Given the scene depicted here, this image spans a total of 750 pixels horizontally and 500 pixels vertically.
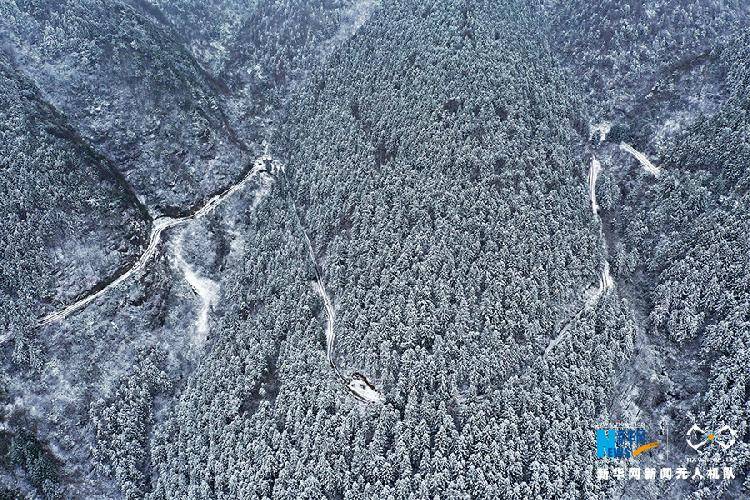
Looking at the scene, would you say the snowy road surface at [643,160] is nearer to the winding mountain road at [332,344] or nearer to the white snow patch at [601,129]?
the white snow patch at [601,129]

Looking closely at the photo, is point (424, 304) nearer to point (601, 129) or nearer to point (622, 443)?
point (622, 443)

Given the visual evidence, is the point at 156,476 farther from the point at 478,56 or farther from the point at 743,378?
the point at 478,56

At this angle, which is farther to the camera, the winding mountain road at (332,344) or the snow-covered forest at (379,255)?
the winding mountain road at (332,344)

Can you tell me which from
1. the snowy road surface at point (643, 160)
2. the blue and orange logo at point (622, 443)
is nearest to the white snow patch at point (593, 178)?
the snowy road surface at point (643, 160)

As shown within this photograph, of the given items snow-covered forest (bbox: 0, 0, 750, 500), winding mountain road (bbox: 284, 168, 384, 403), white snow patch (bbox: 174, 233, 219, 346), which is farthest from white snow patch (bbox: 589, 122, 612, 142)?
white snow patch (bbox: 174, 233, 219, 346)

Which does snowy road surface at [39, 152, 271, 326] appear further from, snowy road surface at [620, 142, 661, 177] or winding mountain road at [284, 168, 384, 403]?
snowy road surface at [620, 142, 661, 177]

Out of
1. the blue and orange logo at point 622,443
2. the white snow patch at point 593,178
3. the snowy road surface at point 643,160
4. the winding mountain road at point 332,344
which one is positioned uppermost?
the snowy road surface at point 643,160

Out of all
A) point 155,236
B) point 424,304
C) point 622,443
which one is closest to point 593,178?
point 424,304
